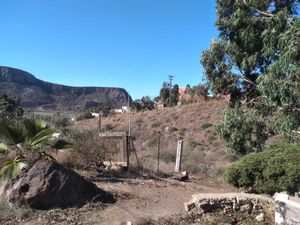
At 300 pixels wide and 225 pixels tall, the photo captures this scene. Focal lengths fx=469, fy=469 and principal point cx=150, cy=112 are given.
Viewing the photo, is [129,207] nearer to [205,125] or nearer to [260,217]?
[260,217]

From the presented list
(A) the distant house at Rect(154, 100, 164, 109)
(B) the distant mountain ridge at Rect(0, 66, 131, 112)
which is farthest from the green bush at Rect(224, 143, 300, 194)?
(B) the distant mountain ridge at Rect(0, 66, 131, 112)

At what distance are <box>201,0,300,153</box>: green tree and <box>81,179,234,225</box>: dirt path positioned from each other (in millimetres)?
2104

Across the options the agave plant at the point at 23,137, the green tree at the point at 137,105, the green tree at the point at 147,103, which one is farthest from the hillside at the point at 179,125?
the agave plant at the point at 23,137

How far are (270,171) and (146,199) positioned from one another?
118 inches

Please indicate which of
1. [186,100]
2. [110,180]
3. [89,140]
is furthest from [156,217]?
[186,100]

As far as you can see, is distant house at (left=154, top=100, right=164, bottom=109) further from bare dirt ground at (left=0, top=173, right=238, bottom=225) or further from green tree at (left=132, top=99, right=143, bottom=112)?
bare dirt ground at (left=0, top=173, right=238, bottom=225)

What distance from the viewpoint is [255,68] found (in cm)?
1070

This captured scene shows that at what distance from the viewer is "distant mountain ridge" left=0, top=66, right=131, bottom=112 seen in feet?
267

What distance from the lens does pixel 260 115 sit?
10242 mm

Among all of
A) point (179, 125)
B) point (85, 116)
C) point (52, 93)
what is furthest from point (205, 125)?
point (52, 93)

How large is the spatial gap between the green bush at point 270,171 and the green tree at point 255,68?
0.38 metres

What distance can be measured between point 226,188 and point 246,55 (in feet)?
16.3

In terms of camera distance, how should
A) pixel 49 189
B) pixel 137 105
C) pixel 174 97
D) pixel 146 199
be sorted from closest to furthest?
pixel 49 189
pixel 146 199
pixel 137 105
pixel 174 97

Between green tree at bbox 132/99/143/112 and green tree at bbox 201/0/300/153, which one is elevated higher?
green tree at bbox 132/99/143/112
